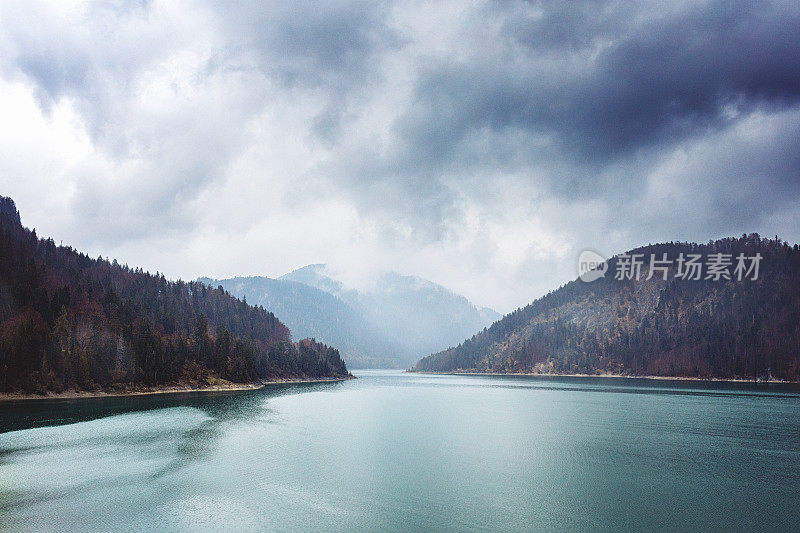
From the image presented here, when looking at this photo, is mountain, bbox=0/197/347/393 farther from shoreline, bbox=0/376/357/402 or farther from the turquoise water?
the turquoise water

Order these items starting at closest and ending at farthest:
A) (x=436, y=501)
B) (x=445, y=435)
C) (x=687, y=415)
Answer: (x=436, y=501), (x=445, y=435), (x=687, y=415)

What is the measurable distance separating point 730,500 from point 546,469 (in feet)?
45.3

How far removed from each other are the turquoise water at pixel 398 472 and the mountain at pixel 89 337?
105ft

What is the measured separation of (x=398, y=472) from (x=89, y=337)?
11176 cm

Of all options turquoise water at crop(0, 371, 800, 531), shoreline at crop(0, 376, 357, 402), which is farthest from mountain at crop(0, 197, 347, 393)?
turquoise water at crop(0, 371, 800, 531)

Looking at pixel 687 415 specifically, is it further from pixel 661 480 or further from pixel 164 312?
pixel 164 312

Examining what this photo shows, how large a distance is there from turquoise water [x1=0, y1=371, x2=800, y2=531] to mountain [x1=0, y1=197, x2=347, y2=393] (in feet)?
105

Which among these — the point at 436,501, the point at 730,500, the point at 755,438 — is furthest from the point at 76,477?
the point at 755,438

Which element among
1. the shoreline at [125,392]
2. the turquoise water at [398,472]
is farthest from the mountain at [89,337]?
the turquoise water at [398,472]

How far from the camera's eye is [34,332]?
339 feet

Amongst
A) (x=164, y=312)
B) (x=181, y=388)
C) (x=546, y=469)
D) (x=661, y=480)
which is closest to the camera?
(x=661, y=480)

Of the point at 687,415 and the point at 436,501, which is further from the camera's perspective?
the point at 687,415

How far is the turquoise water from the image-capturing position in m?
29.3

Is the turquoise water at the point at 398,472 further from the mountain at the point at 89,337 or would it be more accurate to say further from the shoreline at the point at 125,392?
the mountain at the point at 89,337
